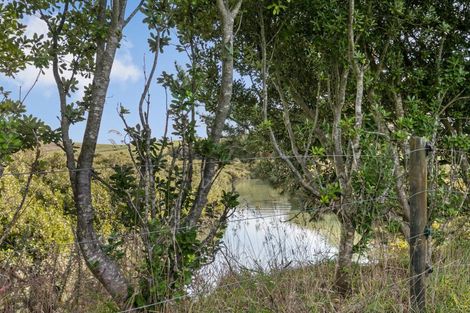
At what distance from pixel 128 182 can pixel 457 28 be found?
5047mm

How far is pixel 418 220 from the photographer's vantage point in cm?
359

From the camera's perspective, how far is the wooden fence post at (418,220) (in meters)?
3.53

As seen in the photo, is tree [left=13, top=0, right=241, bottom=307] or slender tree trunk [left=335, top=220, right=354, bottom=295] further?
slender tree trunk [left=335, top=220, right=354, bottom=295]

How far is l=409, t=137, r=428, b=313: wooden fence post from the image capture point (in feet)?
11.6

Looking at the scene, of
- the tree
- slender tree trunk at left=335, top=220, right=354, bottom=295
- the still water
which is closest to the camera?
the tree

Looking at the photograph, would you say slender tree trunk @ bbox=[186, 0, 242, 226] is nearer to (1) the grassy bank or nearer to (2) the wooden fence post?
(1) the grassy bank

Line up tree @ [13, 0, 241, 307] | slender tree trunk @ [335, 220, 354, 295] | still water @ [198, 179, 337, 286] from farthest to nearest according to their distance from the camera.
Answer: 1. slender tree trunk @ [335, 220, 354, 295]
2. still water @ [198, 179, 337, 286]
3. tree @ [13, 0, 241, 307]

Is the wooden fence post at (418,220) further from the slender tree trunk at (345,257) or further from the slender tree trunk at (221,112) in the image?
the slender tree trunk at (221,112)

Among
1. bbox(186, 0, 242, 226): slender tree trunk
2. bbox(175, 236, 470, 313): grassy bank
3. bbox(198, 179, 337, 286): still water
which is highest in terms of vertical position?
bbox(186, 0, 242, 226): slender tree trunk

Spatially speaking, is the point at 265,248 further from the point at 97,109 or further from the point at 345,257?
the point at 97,109

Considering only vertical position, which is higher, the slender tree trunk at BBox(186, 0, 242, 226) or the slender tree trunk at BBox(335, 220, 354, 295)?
the slender tree trunk at BBox(186, 0, 242, 226)

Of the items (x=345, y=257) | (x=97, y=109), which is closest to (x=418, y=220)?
(x=345, y=257)

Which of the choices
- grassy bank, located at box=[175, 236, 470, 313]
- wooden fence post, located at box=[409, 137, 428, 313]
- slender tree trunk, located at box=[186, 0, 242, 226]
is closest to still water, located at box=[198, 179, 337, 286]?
grassy bank, located at box=[175, 236, 470, 313]

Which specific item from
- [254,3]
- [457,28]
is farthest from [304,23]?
[457,28]
